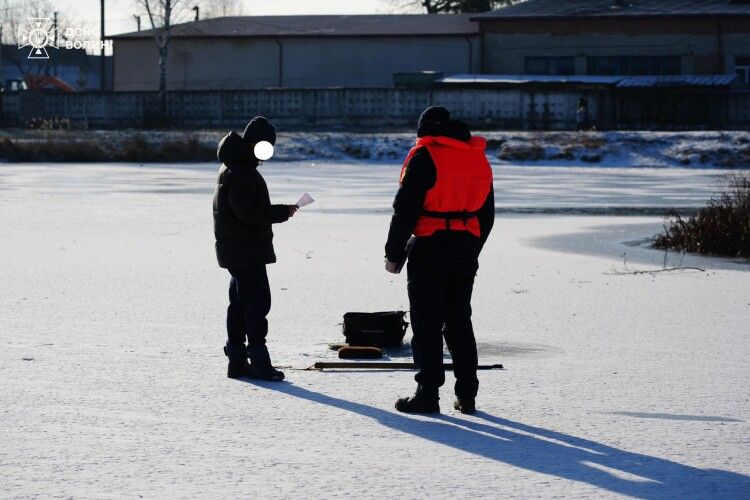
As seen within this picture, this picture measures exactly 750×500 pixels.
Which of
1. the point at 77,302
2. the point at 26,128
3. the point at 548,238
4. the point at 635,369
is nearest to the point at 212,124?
the point at 26,128

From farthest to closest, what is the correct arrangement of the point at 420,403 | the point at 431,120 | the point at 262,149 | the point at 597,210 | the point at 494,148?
the point at 494,148 < the point at 597,210 < the point at 262,149 < the point at 420,403 < the point at 431,120

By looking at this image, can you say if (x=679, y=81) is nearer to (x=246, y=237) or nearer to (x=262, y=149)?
(x=246, y=237)

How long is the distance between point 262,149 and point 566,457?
8.92 feet

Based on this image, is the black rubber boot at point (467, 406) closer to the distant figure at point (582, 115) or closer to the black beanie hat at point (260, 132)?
the black beanie hat at point (260, 132)

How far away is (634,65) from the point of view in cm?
6356

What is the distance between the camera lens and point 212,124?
5856cm

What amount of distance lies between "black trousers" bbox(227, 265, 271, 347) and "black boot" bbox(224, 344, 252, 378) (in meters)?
0.04

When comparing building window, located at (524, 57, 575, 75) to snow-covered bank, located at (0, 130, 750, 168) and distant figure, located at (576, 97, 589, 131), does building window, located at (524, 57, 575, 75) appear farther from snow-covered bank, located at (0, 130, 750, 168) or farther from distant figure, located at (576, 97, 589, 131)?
snow-covered bank, located at (0, 130, 750, 168)

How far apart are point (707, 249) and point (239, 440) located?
11.1 meters

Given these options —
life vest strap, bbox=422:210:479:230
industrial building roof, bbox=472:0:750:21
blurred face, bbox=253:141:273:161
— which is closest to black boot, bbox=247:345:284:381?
blurred face, bbox=253:141:273:161

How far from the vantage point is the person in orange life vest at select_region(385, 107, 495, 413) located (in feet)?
24.0

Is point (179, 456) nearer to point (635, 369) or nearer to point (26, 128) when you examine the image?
point (635, 369)

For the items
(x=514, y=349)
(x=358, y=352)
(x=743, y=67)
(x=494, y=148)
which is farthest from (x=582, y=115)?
(x=358, y=352)

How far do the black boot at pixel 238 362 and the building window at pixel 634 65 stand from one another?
2228 inches
